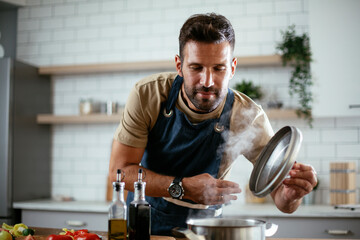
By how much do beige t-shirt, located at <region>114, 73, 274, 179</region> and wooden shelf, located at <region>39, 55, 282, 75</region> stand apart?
1.59 metres

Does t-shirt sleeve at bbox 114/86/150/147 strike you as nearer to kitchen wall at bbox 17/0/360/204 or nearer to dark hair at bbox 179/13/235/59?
dark hair at bbox 179/13/235/59

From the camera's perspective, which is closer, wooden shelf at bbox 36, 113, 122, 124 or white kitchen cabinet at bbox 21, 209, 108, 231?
white kitchen cabinet at bbox 21, 209, 108, 231

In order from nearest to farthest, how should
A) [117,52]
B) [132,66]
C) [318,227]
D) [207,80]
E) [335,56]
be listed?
1. [207,80]
2. [318,227]
3. [335,56]
4. [132,66]
5. [117,52]

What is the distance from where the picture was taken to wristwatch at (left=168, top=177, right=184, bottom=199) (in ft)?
5.59

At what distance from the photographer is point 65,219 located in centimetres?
350

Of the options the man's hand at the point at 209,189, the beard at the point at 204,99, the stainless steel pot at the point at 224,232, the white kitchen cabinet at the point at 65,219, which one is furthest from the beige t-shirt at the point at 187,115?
the white kitchen cabinet at the point at 65,219

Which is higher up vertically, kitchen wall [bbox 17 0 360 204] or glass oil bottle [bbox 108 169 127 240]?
kitchen wall [bbox 17 0 360 204]

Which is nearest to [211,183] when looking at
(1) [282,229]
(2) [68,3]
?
(1) [282,229]

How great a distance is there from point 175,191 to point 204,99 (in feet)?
1.37

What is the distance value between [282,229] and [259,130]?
1360 mm

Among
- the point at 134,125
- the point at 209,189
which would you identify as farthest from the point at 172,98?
the point at 209,189

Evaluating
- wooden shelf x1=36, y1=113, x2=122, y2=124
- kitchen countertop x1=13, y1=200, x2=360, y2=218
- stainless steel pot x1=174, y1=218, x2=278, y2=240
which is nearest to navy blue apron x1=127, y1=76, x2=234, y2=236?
stainless steel pot x1=174, y1=218, x2=278, y2=240

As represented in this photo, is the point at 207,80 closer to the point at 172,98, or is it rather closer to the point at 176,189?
the point at 172,98

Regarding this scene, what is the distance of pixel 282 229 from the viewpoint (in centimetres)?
305
